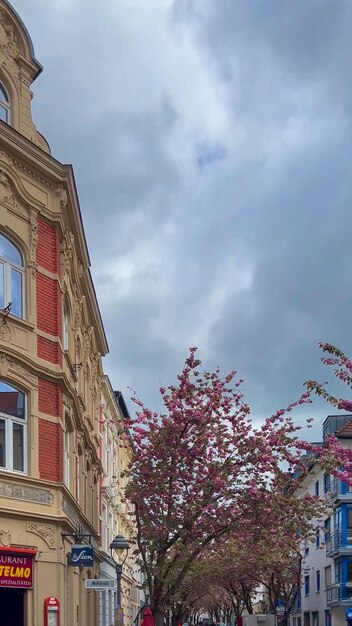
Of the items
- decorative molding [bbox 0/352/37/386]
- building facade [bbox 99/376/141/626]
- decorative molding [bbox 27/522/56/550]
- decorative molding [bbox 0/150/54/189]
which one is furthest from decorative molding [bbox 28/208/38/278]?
building facade [bbox 99/376/141/626]

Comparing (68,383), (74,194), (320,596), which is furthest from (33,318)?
(320,596)

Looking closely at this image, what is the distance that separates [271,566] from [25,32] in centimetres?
2606

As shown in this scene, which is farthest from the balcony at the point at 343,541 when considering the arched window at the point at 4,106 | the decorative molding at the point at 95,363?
the arched window at the point at 4,106

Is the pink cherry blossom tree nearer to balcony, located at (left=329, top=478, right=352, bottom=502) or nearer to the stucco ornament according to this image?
the stucco ornament

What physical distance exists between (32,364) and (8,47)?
7.38 meters

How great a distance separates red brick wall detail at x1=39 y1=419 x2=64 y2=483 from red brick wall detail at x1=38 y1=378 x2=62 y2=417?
30cm

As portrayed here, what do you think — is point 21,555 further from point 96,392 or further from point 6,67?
point 96,392

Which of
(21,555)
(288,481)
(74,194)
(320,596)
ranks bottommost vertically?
(320,596)

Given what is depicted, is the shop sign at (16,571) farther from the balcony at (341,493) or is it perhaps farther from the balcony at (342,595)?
the balcony at (342,595)

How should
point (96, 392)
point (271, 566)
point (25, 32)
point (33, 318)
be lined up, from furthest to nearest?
point (271, 566), point (96, 392), point (25, 32), point (33, 318)

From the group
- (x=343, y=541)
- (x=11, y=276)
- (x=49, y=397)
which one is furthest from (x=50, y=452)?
(x=343, y=541)

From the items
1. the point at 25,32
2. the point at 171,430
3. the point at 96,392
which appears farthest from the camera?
the point at 96,392

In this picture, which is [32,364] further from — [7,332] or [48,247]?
[48,247]

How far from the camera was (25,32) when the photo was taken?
68.9 ft
